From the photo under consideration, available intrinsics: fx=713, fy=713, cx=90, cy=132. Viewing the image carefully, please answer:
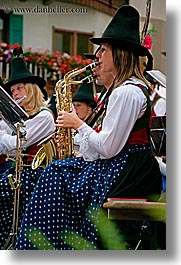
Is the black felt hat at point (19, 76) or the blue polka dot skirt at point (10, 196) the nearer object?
the blue polka dot skirt at point (10, 196)

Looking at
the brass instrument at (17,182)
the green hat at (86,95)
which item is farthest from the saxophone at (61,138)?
the green hat at (86,95)

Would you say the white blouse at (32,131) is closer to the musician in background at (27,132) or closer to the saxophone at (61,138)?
the musician in background at (27,132)

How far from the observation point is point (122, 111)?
2984mm

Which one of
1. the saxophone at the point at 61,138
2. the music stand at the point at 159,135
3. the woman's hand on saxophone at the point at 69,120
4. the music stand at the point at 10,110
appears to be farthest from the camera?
the music stand at the point at 159,135

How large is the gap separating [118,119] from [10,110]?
604 millimetres

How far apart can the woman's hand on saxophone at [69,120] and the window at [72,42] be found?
225cm

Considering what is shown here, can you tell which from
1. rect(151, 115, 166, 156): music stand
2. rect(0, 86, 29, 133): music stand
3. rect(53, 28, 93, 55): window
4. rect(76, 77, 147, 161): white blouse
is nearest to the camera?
rect(76, 77, 147, 161): white blouse

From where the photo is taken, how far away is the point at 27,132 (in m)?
3.94

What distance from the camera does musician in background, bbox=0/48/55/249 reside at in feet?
12.6

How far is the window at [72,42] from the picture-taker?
5527mm

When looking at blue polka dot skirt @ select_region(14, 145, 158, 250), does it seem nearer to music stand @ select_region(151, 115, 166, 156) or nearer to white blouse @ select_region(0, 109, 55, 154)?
music stand @ select_region(151, 115, 166, 156)

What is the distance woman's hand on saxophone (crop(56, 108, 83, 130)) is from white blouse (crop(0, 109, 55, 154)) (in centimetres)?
78

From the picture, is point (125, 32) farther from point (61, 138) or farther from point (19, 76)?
point (19, 76)

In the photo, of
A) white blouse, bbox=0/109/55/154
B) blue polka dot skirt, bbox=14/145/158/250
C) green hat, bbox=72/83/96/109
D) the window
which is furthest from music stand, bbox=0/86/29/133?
the window
